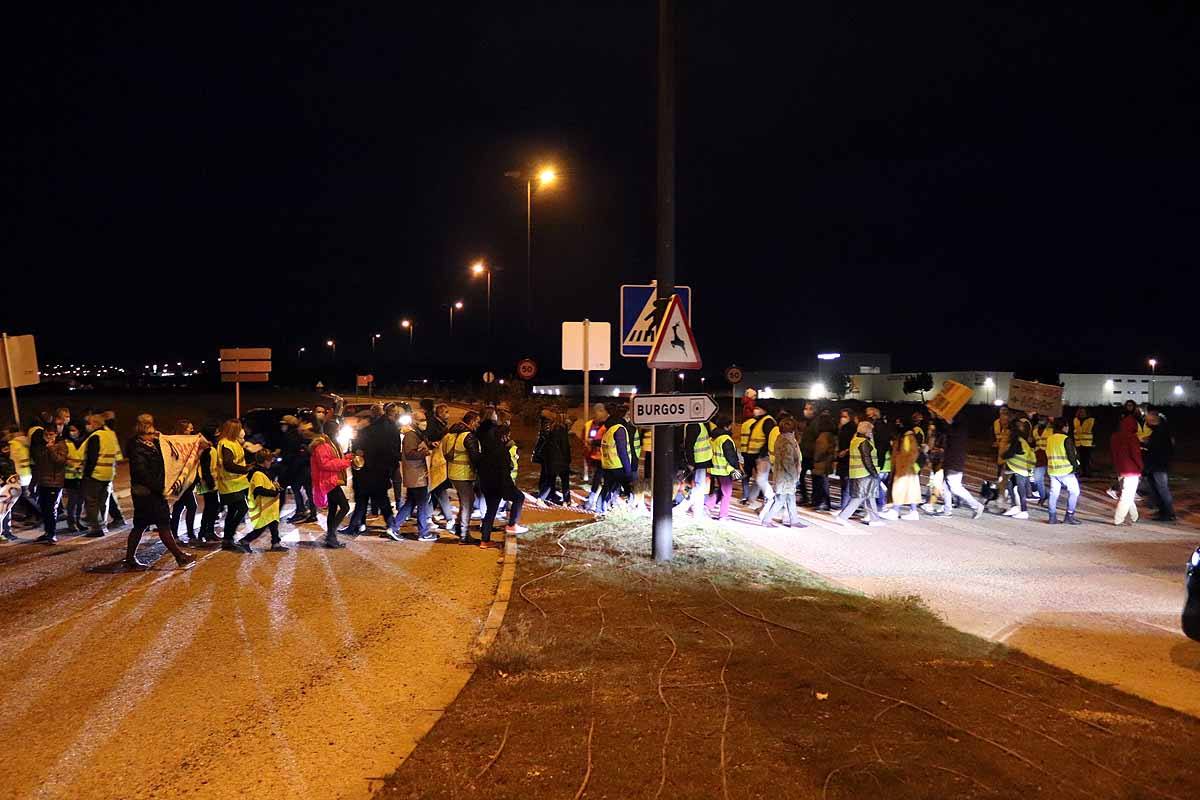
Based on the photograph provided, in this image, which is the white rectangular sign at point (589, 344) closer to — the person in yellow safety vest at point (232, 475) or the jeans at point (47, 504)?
the person in yellow safety vest at point (232, 475)

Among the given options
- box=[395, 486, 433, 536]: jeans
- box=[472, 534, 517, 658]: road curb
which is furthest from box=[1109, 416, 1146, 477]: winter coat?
box=[395, 486, 433, 536]: jeans

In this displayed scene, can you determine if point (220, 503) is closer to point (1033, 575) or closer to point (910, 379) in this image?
point (1033, 575)

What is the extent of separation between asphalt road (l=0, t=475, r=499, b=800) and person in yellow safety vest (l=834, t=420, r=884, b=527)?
5238mm

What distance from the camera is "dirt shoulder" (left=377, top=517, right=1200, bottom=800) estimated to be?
12.7ft

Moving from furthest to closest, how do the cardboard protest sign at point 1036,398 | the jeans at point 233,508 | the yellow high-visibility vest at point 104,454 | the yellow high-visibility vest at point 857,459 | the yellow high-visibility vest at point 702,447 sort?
1. the cardboard protest sign at point 1036,398
2. the yellow high-visibility vest at point 702,447
3. the yellow high-visibility vest at point 857,459
4. the yellow high-visibility vest at point 104,454
5. the jeans at point 233,508

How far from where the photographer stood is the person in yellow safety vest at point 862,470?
11.2m

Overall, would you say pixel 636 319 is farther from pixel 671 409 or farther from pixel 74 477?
pixel 74 477

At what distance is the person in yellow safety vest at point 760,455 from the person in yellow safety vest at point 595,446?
2.43m

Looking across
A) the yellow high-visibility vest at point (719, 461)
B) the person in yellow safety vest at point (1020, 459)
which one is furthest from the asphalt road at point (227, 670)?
the person in yellow safety vest at point (1020, 459)

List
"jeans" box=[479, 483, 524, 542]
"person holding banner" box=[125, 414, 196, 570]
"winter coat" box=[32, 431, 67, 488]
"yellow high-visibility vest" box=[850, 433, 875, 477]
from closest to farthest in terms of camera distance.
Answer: "person holding banner" box=[125, 414, 196, 570], "jeans" box=[479, 483, 524, 542], "winter coat" box=[32, 431, 67, 488], "yellow high-visibility vest" box=[850, 433, 875, 477]

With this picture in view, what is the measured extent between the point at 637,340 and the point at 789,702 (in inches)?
230

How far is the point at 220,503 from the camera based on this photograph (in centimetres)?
1012

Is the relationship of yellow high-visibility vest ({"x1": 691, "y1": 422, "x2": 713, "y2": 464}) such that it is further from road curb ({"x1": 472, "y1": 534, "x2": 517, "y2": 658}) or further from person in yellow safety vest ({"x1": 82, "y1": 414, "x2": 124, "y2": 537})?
person in yellow safety vest ({"x1": 82, "y1": 414, "x2": 124, "y2": 537})

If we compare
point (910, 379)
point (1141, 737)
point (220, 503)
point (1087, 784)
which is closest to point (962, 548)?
point (1141, 737)
